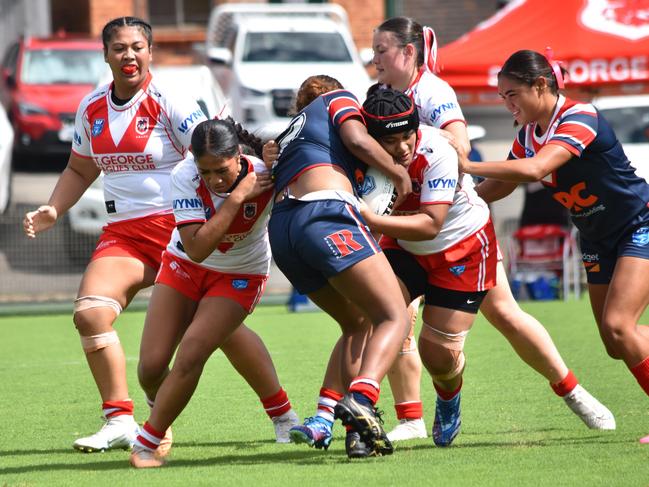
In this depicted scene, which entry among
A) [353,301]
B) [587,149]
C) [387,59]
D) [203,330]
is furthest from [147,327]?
[587,149]

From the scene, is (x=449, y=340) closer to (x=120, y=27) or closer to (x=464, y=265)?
(x=464, y=265)

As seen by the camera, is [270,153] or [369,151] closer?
[369,151]

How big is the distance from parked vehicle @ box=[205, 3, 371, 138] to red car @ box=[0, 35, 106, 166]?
230cm

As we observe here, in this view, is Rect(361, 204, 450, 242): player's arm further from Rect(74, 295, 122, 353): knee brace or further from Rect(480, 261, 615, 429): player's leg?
Rect(74, 295, 122, 353): knee brace

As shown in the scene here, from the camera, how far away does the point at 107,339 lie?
6207mm

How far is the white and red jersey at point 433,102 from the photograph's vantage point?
5965mm

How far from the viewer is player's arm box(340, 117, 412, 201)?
210 inches

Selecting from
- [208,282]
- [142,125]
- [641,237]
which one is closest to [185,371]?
[208,282]

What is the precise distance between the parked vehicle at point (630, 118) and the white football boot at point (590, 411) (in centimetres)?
837

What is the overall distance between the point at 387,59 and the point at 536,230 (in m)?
8.35

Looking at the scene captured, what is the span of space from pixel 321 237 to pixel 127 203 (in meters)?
1.57

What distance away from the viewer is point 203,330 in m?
5.57

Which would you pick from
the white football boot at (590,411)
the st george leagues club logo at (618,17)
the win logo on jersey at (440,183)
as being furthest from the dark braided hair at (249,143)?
the st george leagues club logo at (618,17)

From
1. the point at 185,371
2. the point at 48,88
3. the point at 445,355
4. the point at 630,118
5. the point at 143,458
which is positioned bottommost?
the point at 48,88
